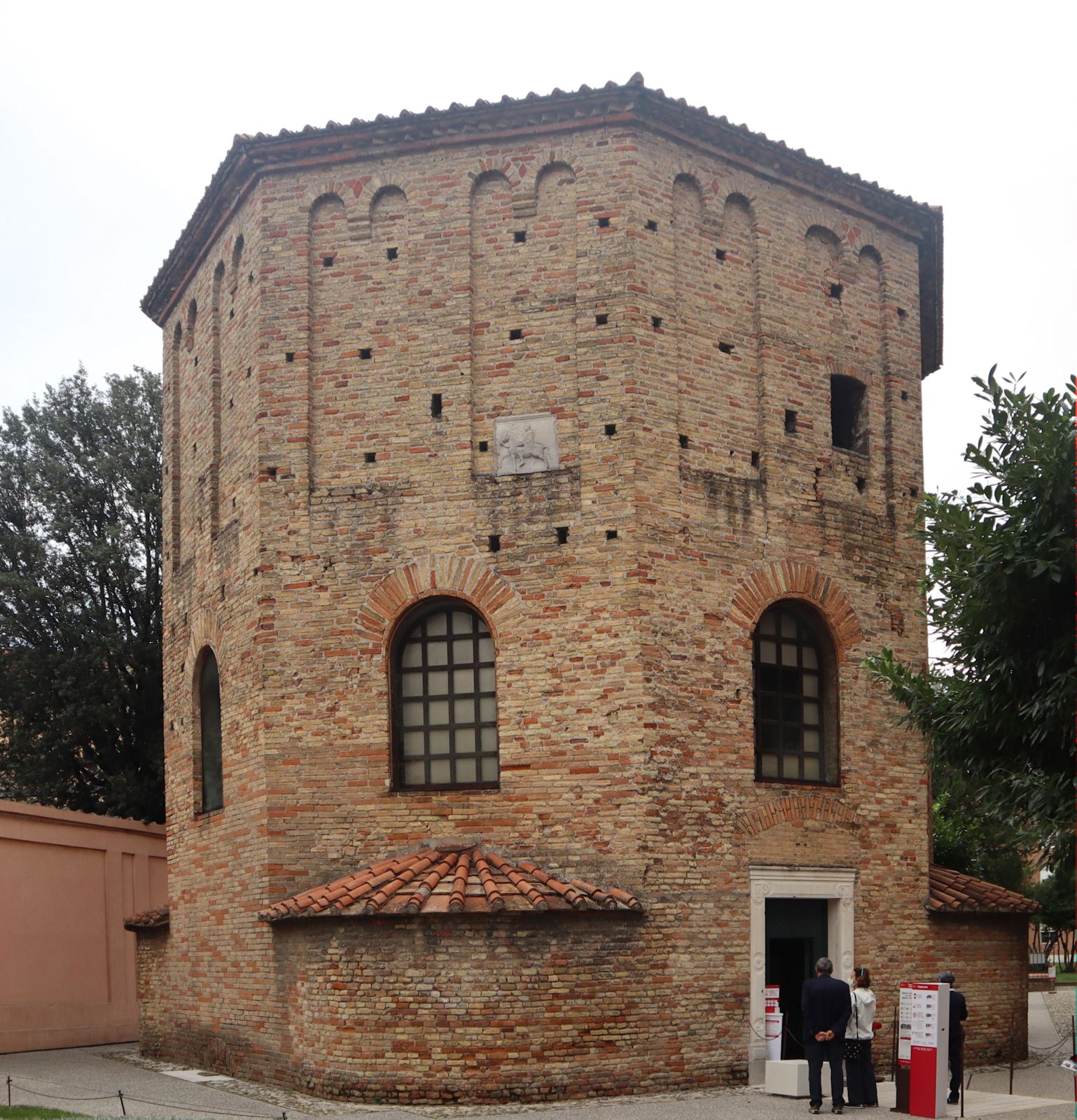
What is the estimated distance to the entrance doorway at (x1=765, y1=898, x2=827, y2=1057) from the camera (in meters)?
15.0

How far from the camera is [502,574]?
1501 centimetres

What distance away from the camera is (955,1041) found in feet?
42.7

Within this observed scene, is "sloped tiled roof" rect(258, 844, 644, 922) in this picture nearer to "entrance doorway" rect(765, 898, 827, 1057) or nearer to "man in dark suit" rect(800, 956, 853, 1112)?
"man in dark suit" rect(800, 956, 853, 1112)

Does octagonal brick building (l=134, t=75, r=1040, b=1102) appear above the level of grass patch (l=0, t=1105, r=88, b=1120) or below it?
above

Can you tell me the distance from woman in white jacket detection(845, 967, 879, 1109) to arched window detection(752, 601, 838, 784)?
3.12 metres

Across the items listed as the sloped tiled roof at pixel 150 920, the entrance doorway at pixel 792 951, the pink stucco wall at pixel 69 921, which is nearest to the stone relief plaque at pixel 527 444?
the entrance doorway at pixel 792 951

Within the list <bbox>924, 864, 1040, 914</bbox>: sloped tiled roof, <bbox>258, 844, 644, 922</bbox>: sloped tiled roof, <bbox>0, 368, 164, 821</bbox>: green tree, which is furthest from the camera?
<bbox>0, 368, 164, 821</bbox>: green tree

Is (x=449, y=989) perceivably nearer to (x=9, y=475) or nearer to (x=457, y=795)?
(x=457, y=795)

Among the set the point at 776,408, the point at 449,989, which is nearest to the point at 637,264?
the point at 776,408

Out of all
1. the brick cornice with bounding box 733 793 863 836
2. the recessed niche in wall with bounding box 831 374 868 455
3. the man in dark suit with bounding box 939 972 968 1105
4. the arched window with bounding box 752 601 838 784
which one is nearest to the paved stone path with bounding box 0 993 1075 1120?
the man in dark suit with bounding box 939 972 968 1105

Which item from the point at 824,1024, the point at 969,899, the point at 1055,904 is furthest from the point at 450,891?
the point at 1055,904

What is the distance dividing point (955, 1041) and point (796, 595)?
5.09 meters

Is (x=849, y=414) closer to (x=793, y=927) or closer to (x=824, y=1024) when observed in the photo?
(x=793, y=927)

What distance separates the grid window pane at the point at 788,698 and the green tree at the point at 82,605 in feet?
44.8
